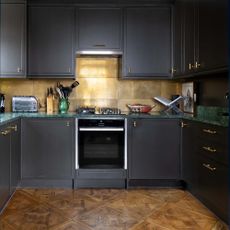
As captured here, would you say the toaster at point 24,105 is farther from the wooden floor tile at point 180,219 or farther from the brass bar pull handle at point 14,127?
the wooden floor tile at point 180,219

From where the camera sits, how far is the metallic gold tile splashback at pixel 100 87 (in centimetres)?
424

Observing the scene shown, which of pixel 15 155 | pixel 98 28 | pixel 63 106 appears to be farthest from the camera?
pixel 63 106

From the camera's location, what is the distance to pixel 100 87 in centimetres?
Answer: 429

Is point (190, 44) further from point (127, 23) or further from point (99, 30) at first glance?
point (99, 30)

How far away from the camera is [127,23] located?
13.0ft

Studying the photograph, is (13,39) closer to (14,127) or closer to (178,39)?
(14,127)

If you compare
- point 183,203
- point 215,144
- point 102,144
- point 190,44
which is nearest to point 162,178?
point 183,203

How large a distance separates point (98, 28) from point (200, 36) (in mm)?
1359

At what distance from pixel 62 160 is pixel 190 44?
1.94 metres

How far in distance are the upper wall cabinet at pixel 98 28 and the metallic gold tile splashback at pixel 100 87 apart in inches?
12.8

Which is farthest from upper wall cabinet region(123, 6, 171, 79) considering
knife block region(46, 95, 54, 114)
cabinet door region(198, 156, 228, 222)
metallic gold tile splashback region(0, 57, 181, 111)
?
cabinet door region(198, 156, 228, 222)

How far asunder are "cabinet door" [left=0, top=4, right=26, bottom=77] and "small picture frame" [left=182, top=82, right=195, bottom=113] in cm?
206

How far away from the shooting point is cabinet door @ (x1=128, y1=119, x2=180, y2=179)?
3.67 meters

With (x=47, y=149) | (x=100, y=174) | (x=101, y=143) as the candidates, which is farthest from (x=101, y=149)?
(x=47, y=149)
